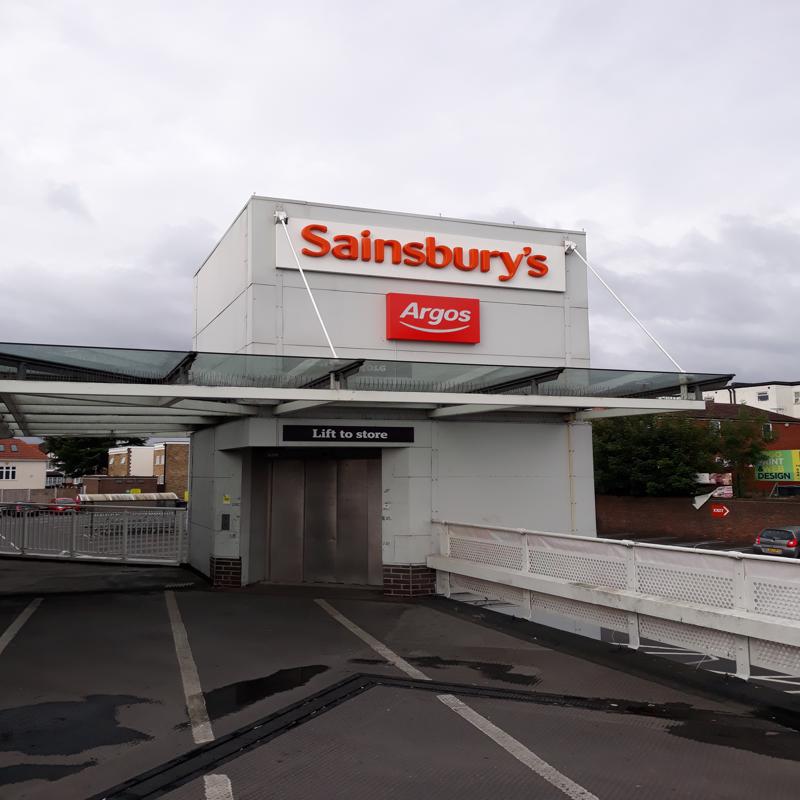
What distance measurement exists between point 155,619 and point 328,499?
448cm

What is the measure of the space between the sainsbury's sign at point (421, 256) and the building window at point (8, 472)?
7250 centimetres

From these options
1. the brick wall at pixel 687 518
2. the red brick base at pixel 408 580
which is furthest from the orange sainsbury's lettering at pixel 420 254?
the brick wall at pixel 687 518

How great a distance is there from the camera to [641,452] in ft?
117

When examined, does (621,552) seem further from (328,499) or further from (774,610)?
(328,499)

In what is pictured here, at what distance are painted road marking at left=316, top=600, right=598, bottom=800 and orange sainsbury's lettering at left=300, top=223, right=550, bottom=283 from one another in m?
7.09

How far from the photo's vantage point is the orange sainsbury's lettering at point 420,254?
12.8 m

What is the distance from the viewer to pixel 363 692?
273 inches

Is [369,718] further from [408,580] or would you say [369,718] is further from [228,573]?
[228,573]

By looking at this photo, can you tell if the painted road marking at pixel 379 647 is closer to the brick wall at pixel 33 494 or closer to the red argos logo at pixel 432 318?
the red argos logo at pixel 432 318

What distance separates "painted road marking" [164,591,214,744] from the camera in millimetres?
5898

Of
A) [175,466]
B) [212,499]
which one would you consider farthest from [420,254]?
[175,466]

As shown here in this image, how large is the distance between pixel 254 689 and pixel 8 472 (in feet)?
254

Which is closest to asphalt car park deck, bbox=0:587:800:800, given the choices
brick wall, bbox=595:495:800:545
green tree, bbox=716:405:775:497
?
brick wall, bbox=595:495:800:545

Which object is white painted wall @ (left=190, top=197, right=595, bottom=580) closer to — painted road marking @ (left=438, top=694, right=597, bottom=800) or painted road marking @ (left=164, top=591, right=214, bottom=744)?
painted road marking @ (left=164, top=591, right=214, bottom=744)
